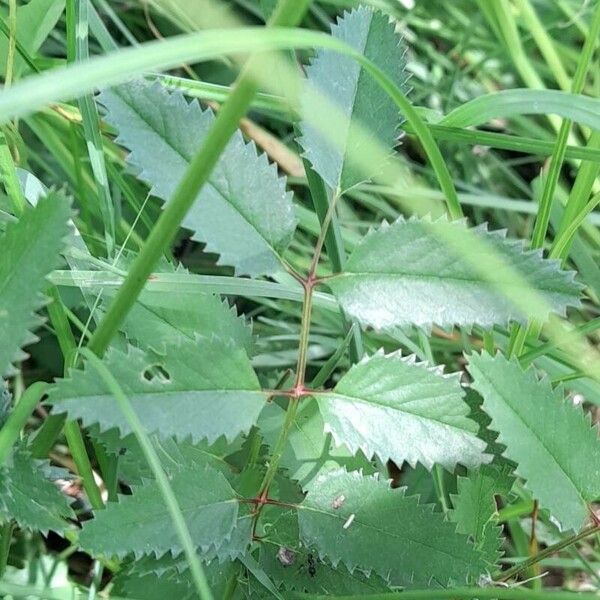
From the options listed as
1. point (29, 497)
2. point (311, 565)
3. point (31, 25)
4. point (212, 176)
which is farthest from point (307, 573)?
point (31, 25)

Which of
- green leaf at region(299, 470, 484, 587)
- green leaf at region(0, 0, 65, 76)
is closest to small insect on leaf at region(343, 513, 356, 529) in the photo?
green leaf at region(299, 470, 484, 587)

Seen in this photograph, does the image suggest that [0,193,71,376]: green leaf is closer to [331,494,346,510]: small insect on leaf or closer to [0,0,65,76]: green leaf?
[331,494,346,510]: small insect on leaf

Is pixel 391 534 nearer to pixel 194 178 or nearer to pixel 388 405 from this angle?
pixel 388 405

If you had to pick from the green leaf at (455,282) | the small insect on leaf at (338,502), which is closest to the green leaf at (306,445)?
the small insect on leaf at (338,502)

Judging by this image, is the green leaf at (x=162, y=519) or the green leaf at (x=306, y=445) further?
the green leaf at (x=306, y=445)

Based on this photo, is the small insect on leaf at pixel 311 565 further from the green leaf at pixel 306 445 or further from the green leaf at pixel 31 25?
the green leaf at pixel 31 25

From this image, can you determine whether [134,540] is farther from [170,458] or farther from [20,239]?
[20,239]

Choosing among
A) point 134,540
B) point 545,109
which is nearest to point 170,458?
point 134,540
